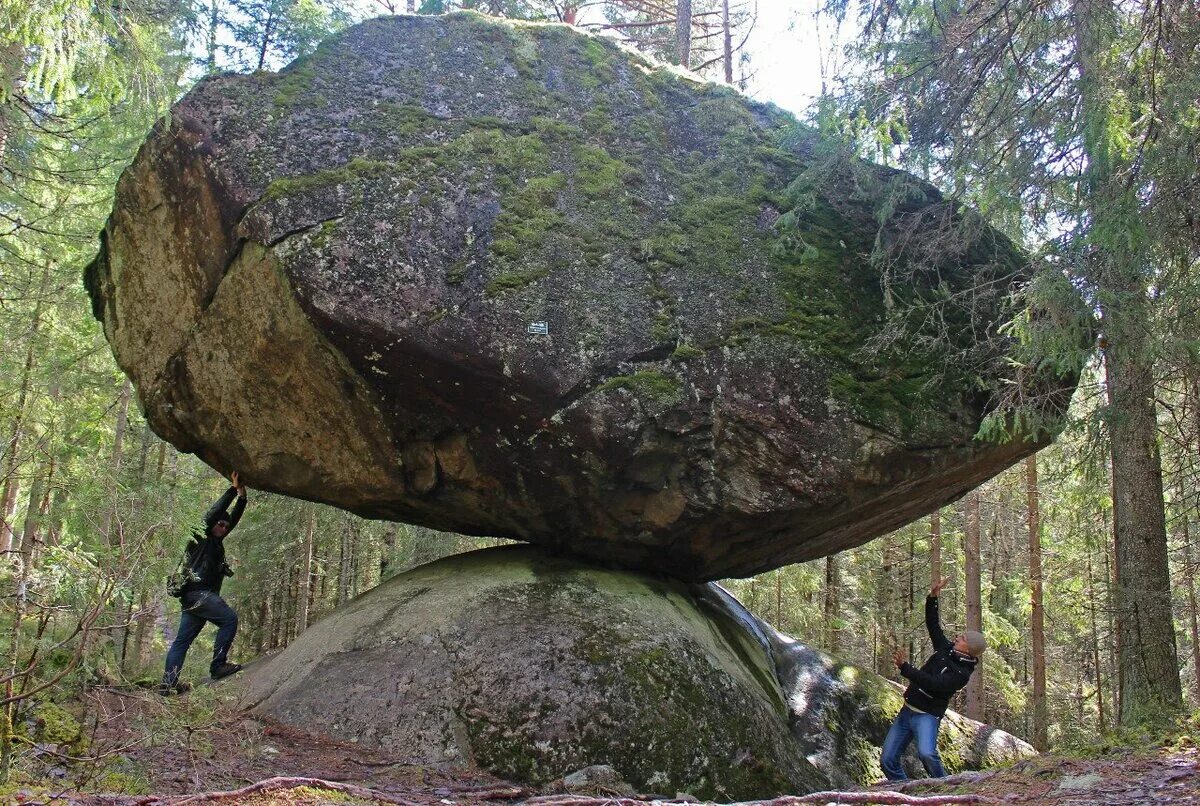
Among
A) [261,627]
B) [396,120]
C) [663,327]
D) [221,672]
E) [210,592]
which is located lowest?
[261,627]

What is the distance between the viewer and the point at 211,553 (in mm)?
8164

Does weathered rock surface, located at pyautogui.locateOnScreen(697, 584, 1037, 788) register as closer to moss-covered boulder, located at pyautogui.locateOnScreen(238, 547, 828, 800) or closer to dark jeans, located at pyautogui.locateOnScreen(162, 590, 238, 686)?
moss-covered boulder, located at pyautogui.locateOnScreen(238, 547, 828, 800)

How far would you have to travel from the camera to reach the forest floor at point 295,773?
3837 mm

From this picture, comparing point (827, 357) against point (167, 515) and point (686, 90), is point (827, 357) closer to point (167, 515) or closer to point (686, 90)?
point (686, 90)

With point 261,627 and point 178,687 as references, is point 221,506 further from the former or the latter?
point 261,627

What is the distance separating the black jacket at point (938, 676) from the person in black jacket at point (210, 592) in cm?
635

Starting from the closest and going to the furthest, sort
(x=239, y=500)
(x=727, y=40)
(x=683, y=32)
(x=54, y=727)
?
(x=54, y=727) → (x=239, y=500) → (x=683, y=32) → (x=727, y=40)

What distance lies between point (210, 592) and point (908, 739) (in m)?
6.72

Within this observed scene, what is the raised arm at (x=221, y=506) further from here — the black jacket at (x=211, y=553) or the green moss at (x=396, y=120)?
the green moss at (x=396, y=120)

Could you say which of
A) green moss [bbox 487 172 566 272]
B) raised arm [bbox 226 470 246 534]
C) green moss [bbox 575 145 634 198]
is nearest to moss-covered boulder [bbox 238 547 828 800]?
raised arm [bbox 226 470 246 534]

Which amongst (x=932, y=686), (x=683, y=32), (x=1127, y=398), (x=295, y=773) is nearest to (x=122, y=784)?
(x=295, y=773)

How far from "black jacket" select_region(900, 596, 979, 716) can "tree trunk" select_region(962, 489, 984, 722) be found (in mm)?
7203

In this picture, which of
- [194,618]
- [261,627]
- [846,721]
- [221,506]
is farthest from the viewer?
[261,627]

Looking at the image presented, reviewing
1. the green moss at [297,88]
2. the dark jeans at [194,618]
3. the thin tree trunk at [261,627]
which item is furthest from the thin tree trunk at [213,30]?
the thin tree trunk at [261,627]
